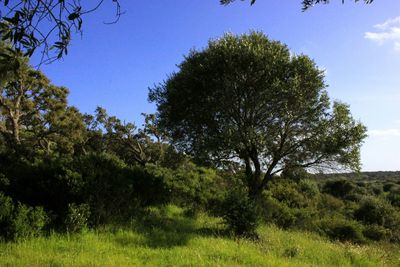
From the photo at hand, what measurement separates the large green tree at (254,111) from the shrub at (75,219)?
8246 mm

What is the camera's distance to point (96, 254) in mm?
9977

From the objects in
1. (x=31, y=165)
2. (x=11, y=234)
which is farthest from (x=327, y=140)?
(x=11, y=234)

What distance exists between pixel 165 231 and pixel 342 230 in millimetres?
11428

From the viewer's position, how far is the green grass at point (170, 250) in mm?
9531

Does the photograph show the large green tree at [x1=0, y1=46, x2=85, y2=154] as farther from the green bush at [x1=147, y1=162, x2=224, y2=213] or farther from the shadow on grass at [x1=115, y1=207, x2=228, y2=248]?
the shadow on grass at [x1=115, y1=207, x2=228, y2=248]

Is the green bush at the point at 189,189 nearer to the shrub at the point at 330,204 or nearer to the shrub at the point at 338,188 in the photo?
the shrub at the point at 330,204

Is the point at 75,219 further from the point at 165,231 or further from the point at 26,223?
the point at 165,231

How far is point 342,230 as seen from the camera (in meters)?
21.6

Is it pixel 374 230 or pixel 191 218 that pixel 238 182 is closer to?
pixel 374 230

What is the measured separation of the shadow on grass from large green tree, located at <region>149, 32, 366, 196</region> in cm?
496

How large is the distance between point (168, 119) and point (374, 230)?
12.2 meters

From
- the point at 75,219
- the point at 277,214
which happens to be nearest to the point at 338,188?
the point at 277,214

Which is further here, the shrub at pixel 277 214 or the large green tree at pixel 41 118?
the large green tree at pixel 41 118

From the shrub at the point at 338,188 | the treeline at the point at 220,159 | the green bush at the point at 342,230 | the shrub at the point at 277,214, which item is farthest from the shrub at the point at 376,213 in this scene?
the shrub at the point at 338,188
